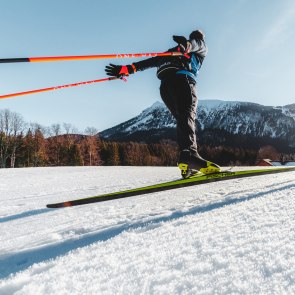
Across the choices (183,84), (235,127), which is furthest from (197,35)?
(235,127)

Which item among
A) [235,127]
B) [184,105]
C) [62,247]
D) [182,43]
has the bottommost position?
[62,247]

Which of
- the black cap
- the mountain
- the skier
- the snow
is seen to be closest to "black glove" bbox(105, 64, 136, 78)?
the skier

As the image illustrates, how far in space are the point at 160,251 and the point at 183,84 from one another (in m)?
2.35

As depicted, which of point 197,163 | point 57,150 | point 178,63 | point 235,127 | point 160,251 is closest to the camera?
point 160,251

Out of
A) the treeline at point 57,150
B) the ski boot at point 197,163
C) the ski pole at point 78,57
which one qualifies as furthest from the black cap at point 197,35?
the treeline at point 57,150

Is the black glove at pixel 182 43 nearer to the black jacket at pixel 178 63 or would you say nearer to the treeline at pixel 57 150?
the black jacket at pixel 178 63

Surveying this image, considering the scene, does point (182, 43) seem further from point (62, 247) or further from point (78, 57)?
point (62, 247)

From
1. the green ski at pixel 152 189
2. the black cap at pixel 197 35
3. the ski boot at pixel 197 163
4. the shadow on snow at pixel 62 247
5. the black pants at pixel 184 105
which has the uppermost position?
the black cap at pixel 197 35

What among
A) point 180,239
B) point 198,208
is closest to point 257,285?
point 180,239

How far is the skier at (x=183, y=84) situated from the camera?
304 centimetres

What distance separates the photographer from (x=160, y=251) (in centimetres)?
107

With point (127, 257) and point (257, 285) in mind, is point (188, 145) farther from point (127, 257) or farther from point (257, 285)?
point (257, 285)

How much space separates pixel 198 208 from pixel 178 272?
36.1 inches

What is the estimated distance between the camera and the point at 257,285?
0.74 m
